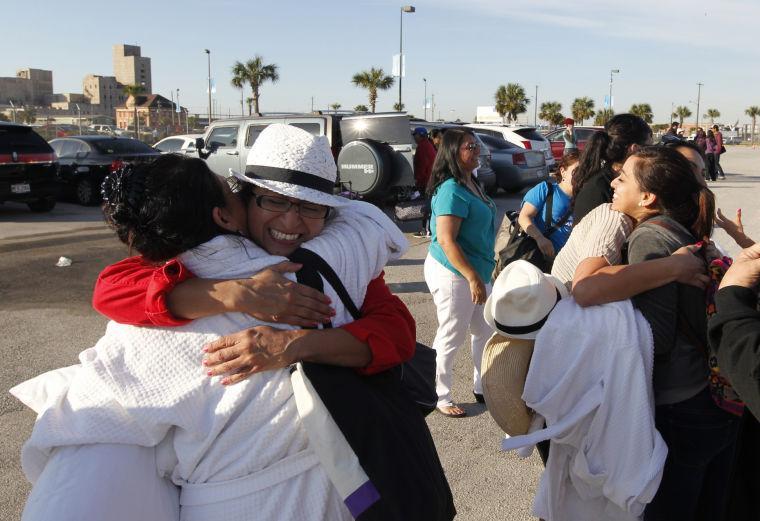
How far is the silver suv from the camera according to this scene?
9.41 m

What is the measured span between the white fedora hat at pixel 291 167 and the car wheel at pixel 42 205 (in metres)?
13.4

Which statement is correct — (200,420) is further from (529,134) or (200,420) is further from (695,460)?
(529,134)

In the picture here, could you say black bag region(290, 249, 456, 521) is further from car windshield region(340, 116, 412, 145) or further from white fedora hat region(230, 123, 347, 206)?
car windshield region(340, 116, 412, 145)

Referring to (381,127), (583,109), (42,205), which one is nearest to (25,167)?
(42,205)

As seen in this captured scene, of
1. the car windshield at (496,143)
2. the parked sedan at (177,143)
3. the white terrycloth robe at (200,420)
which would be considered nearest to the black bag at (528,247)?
the white terrycloth robe at (200,420)

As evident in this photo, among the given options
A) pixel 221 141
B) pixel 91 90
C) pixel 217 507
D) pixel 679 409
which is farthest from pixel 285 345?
pixel 91 90

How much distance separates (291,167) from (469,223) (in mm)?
2415

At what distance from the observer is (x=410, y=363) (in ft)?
6.48

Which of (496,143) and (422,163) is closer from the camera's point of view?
(422,163)

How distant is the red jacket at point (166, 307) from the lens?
A: 1.58 metres

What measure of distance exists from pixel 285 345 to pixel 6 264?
8312 mm

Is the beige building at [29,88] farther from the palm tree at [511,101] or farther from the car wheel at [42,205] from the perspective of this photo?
the car wheel at [42,205]

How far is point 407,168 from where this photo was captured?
34.6 feet

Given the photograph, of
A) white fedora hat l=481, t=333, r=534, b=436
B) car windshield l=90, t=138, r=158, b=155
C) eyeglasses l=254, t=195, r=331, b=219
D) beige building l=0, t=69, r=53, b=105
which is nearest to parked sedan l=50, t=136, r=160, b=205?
car windshield l=90, t=138, r=158, b=155
